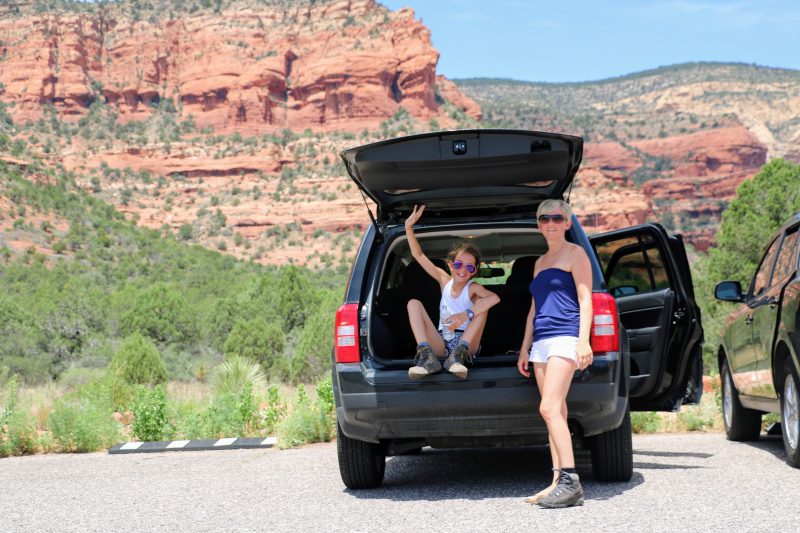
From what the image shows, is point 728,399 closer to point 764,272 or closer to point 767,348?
point 764,272

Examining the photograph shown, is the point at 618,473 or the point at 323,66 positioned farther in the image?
the point at 323,66

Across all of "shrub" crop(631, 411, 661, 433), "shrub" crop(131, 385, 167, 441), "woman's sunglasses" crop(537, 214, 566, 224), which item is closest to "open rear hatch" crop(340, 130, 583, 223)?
"woman's sunglasses" crop(537, 214, 566, 224)

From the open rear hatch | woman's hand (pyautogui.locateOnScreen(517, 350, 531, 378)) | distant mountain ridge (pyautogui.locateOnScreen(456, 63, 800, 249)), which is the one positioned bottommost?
woman's hand (pyautogui.locateOnScreen(517, 350, 531, 378))

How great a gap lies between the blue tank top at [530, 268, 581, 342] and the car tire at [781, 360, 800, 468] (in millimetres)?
2072

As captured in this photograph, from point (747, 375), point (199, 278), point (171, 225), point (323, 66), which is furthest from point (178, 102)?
point (747, 375)

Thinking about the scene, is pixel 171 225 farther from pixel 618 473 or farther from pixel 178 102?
pixel 618 473

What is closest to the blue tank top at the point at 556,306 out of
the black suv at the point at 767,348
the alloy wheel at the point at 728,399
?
the black suv at the point at 767,348

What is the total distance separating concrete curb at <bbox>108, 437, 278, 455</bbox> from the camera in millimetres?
9938

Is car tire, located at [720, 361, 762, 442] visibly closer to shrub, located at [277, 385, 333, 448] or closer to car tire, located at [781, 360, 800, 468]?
car tire, located at [781, 360, 800, 468]

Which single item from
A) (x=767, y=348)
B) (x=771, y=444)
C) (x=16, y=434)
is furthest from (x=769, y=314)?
(x=16, y=434)

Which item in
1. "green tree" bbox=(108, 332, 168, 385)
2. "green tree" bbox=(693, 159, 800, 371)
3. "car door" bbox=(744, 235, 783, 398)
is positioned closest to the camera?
"car door" bbox=(744, 235, 783, 398)

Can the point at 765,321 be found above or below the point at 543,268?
below

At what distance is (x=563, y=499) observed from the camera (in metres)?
5.26

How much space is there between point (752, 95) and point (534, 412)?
535 feet
